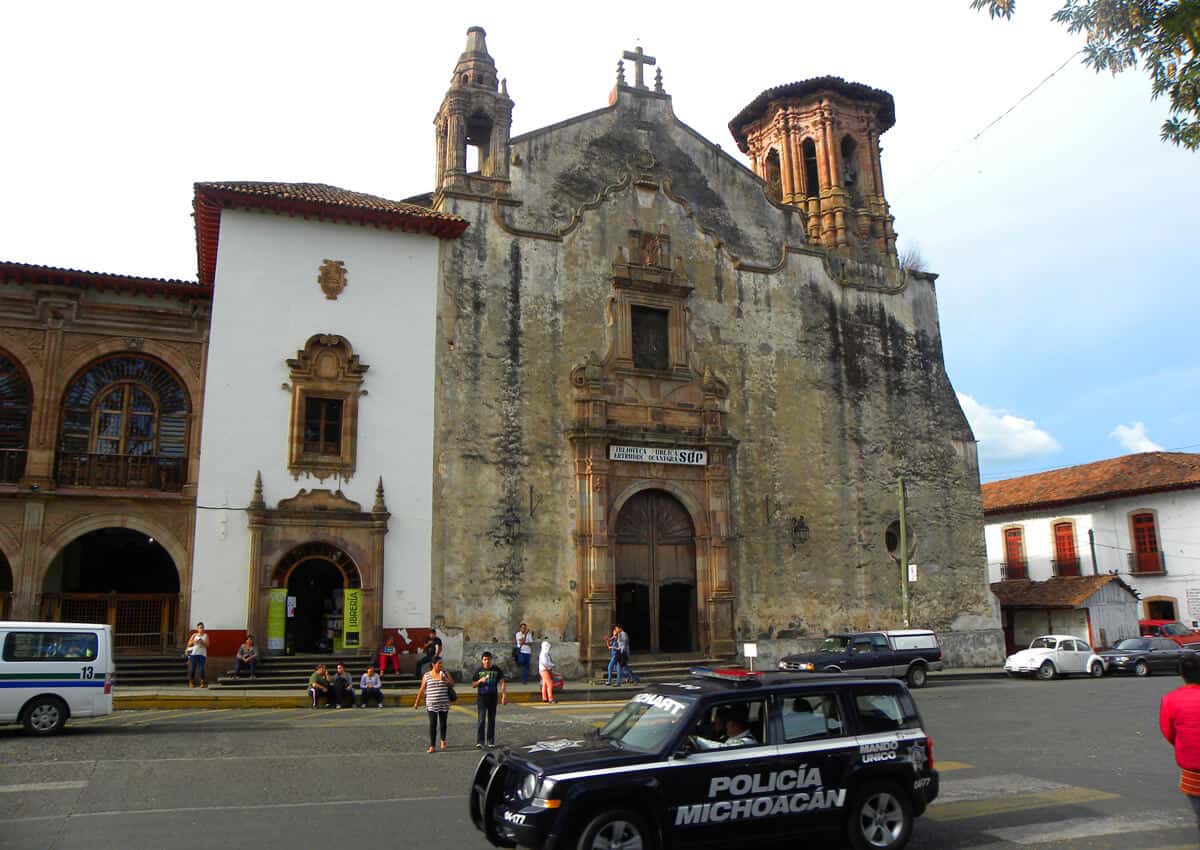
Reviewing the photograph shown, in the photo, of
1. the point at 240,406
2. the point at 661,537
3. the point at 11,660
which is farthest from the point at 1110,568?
the point at 11,660

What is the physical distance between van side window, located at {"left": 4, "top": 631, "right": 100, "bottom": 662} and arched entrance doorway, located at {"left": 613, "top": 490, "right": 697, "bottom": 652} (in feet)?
43.1

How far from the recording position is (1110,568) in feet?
120

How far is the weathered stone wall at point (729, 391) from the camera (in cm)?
2323

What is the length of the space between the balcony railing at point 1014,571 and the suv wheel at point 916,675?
2024cm

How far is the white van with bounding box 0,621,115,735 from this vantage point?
45.2 ft

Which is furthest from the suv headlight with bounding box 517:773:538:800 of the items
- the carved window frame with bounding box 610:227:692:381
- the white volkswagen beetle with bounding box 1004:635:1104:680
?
the white volkswagen beetle with bounding box 1004:635:1104:680

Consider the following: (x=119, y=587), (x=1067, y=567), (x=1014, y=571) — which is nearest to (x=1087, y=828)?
(x=119, y=587)

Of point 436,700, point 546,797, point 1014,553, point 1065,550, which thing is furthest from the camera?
point 1014,553

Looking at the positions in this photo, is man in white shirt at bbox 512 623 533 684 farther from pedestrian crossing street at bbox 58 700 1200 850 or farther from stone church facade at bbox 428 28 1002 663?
pedestrian crossing street at bbox 58 700 1200 850

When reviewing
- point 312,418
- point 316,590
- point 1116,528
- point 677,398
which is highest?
point 677,398

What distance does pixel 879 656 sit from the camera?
22906mm

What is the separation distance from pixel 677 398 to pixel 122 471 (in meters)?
14.4

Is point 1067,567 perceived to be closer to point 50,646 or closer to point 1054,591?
point 1054,591

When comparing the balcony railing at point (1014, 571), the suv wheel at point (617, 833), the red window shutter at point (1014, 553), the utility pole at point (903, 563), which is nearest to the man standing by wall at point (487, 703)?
the suv wheel at point (617, 833)
